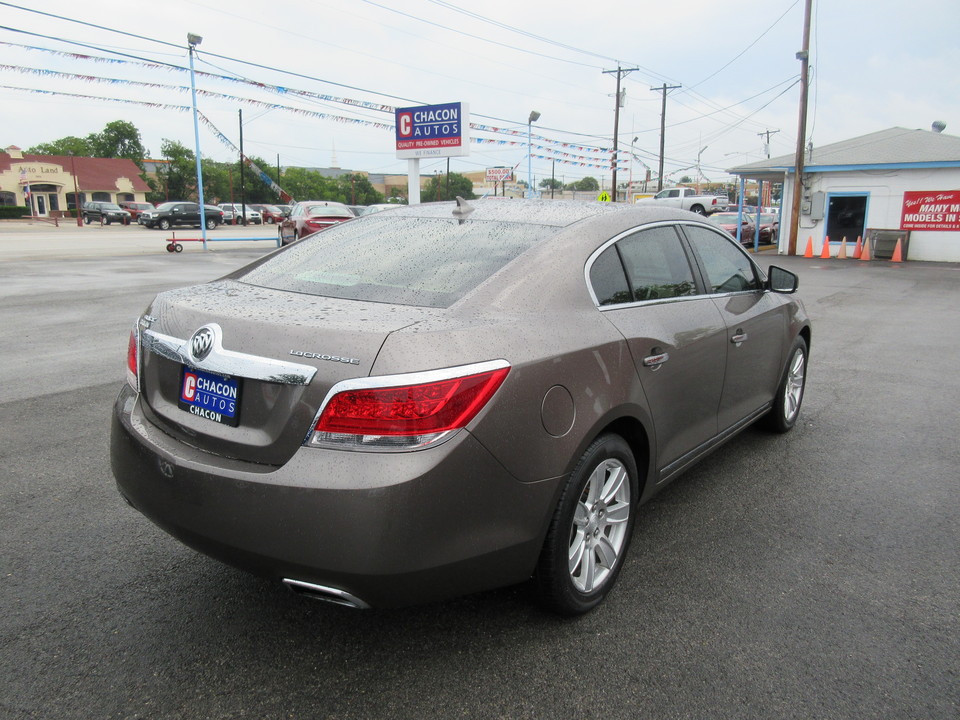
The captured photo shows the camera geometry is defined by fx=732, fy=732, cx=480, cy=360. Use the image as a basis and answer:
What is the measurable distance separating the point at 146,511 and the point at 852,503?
11.5ft

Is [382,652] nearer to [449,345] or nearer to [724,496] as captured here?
[449,345]

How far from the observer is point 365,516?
84.3 inches

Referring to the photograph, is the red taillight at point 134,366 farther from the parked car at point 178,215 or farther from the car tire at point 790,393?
the parked car at point 178,215

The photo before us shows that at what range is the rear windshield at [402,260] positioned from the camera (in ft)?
9.05

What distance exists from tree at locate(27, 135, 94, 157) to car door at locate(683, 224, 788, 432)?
383 ft

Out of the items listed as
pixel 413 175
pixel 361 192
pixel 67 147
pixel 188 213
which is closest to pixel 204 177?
pixel 361 192

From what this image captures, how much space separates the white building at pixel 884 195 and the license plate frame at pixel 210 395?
2487cm

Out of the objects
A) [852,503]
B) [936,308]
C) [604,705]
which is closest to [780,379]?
[852,503]

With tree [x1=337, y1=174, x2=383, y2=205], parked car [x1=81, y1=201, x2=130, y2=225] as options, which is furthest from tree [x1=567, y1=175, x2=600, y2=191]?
parked car [x1=81, y1=201, x2=130, y2=225]

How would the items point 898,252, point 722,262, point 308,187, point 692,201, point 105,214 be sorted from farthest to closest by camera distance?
point 308,187 < point 105,214 < point 692,201 < point 898,252 < point 722,262

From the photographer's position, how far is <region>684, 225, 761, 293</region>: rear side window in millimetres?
3910

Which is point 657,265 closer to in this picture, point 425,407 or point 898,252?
point 425,407

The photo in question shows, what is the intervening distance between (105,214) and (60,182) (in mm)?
23833

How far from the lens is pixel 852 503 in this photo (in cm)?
399
